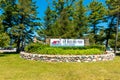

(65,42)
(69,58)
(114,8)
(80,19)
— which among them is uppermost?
(114,8)

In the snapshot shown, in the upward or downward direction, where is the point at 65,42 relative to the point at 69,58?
upward

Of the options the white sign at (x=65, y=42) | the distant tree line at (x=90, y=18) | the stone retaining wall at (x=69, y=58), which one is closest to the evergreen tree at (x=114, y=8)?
the distant tree line at (x=90, y=18)

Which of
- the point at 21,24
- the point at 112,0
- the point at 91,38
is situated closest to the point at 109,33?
the point at 91,38

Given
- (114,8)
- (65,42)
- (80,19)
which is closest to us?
(65,42)

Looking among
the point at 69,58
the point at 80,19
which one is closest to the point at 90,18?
the point at 80,19

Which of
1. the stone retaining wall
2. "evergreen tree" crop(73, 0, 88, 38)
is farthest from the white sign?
"evergreen tree" crop(73, 0, 88, 38)

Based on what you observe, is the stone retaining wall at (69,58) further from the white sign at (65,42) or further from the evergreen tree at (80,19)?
the evergreen tree at (80,19)

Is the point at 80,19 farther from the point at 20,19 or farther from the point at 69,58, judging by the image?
the point at 69,58

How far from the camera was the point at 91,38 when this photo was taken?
3534 centimetres

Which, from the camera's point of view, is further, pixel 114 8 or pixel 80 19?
pixel 80 19

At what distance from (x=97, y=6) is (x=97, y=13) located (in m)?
1.27

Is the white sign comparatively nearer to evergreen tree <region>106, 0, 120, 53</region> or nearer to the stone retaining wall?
the stone retaining wall

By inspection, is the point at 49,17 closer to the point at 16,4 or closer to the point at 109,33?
the point at 16,4

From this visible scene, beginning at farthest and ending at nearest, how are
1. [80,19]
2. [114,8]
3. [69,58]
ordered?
Result: [80,19] < [114,8] < [69,58]
